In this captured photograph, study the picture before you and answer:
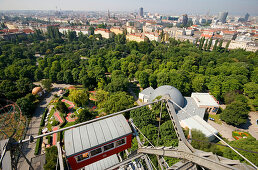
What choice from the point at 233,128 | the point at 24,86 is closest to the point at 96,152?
the point at 233,128

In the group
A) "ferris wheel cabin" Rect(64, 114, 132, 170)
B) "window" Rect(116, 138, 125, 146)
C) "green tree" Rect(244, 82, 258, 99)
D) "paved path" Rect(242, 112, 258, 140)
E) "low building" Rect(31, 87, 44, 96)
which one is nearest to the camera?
"ferris wheel cabin" Rect(64, 114, 132, 170)

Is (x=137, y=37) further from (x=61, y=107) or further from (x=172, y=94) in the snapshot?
(x=61, y=107)

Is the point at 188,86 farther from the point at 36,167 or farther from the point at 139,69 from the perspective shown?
the point at 36,167

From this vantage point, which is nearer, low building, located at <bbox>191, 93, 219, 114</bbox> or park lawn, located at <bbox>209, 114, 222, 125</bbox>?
park lawn, located at <bbox>209, 114, 222, 125</bbox>

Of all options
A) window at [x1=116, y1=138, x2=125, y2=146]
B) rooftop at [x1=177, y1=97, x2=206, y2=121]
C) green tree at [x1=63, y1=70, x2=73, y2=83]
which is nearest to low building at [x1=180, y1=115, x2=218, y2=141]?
rooftop at [x1=177, y1=97, x2=206, y2=121]

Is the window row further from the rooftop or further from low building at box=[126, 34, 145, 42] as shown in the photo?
low building at box=[126, 34, 145, 42]

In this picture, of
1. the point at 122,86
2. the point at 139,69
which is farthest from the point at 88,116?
the point at 139,69

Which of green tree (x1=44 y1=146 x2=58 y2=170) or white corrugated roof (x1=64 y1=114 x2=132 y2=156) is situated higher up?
white corrugated roof (x1=64 y1=114 x2=132 y2=156)
